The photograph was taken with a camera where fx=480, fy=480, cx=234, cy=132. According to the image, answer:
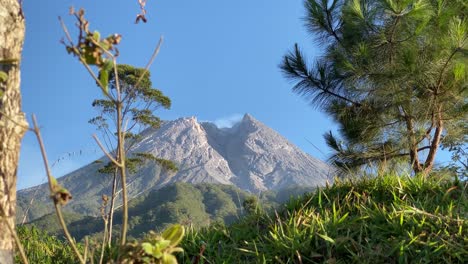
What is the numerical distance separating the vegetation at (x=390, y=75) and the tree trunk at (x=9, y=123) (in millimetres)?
9671

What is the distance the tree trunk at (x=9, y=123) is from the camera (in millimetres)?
1331

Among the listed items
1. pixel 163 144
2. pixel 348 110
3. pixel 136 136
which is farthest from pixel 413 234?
pixel 163 144

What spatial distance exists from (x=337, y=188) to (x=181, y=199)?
82.2 m

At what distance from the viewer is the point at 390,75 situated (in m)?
11.7

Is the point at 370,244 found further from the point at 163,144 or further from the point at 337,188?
the point at 163,144

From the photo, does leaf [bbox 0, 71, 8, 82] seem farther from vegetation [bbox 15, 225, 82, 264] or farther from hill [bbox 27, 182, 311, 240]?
hill [bbox 27, 182, 311, 240]

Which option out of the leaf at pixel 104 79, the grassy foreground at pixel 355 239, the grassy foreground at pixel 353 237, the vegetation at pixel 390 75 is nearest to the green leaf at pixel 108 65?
the leaf at pixel 104 79

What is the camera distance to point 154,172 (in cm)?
18300

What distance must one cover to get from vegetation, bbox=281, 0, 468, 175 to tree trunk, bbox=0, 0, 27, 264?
967cm

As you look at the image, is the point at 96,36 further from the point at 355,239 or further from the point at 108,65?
the point at 355,239

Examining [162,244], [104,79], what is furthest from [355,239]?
[104,79]

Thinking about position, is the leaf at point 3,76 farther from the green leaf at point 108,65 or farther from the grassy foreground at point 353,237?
the grassy foreground at point 353,237

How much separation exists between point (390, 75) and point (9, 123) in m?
11.3

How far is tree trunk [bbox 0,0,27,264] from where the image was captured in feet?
4.37
